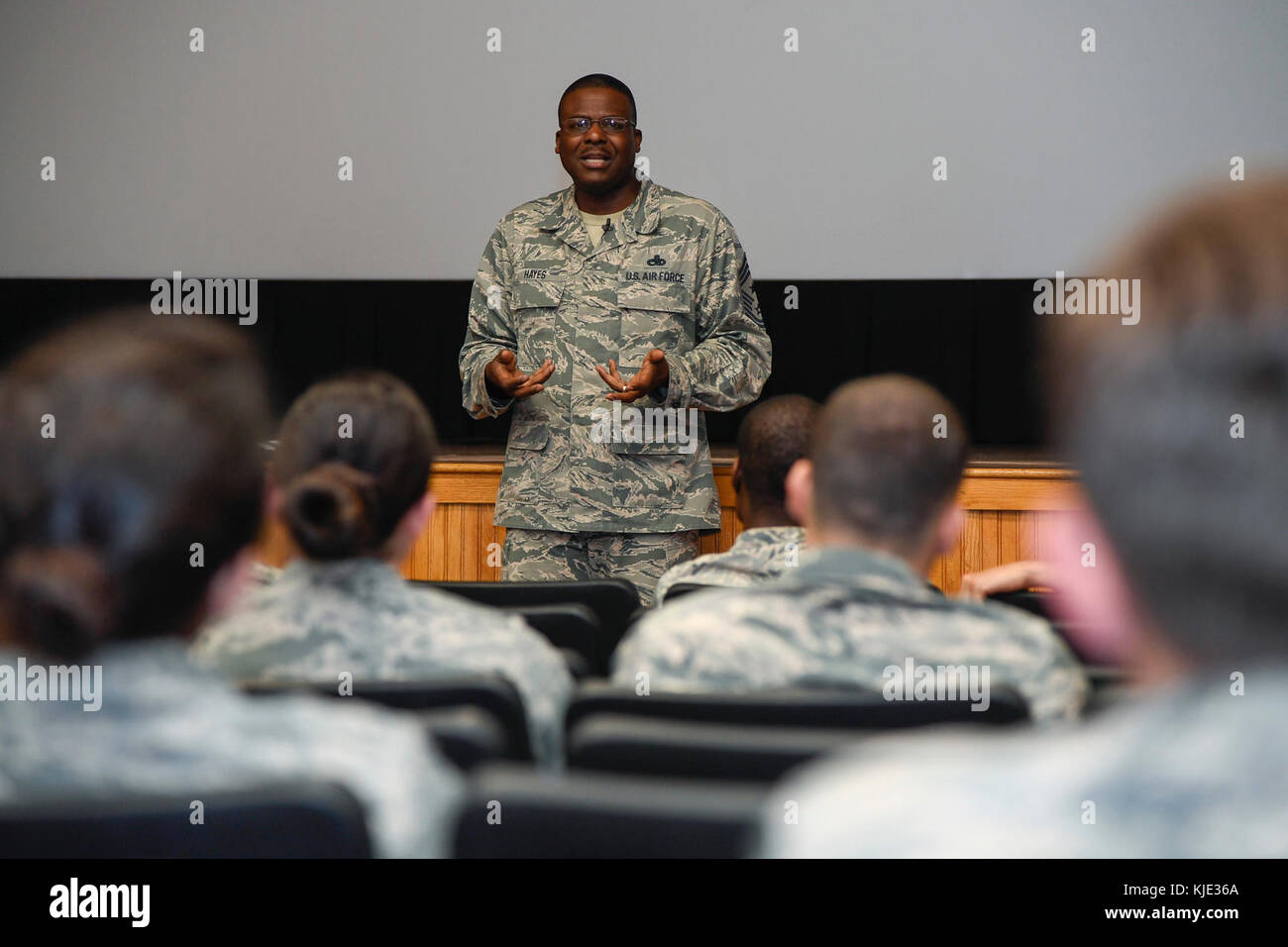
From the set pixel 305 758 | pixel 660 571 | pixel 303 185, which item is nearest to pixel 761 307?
pixel 303 185

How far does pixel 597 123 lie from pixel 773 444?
4.38 feet

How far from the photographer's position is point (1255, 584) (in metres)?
0.62

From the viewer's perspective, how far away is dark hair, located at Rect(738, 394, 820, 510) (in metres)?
2.29

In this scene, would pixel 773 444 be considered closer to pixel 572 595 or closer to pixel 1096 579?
pixel 572 595

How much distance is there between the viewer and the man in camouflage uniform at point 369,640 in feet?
4.80

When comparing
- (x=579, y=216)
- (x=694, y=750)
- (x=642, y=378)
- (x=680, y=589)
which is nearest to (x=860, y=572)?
(x=694, y=750)

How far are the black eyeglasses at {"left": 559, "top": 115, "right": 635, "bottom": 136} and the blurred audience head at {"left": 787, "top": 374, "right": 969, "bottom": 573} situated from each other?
193 centimetres

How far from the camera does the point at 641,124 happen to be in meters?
5.23

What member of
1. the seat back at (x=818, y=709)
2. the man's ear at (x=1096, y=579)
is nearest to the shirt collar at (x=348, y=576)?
the seat back at (x=818, y=709)

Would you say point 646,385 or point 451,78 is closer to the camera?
point 646,385

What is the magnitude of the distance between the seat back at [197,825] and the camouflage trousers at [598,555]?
2.40 m

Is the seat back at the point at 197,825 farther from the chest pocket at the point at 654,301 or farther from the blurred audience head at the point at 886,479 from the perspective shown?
the chest pocket at the point at 654,301
